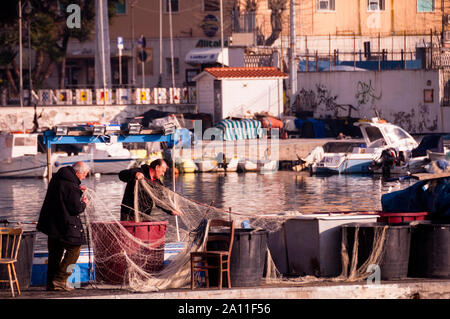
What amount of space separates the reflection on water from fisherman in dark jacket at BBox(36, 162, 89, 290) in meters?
11.3

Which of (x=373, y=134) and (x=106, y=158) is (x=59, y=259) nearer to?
(x=373, y=134)

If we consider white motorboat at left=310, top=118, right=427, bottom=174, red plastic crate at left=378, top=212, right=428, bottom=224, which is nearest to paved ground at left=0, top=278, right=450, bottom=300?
red plastic crate at left=378, top=212, right=428, bottom=224

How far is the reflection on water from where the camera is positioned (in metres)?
29.0

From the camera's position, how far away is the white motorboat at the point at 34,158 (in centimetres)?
4184

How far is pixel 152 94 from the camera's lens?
50188 millimetres

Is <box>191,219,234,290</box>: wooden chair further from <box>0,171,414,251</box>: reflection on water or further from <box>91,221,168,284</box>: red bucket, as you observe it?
<box>0,171,414,251</box>: reflection on water

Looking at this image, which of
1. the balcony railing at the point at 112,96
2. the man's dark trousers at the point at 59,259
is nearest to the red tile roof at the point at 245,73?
the balcony railing at the point at 112,96

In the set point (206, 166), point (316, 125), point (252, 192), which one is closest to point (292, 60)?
point (316, 125)

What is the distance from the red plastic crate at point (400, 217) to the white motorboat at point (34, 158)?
28818 millimetres

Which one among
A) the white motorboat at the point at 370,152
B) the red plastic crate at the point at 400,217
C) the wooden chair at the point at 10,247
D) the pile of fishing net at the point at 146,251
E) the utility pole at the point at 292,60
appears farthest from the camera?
the utility pole at the point at 292,60

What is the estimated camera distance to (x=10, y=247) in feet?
40.7

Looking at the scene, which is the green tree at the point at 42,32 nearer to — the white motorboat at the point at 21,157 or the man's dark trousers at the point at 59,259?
the white motorboat at the point at 21,157
